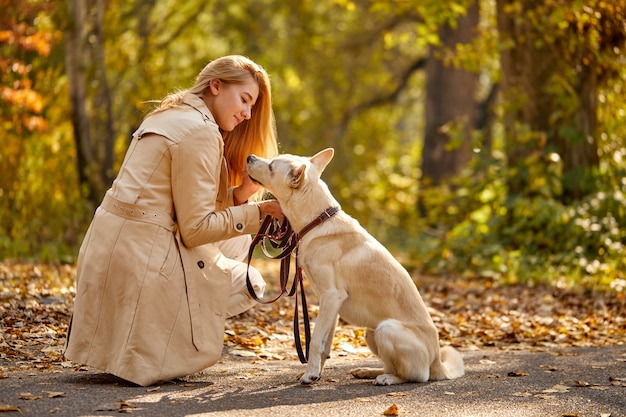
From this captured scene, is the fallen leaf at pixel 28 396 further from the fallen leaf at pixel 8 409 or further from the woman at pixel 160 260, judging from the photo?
the woman at pixel 160 260

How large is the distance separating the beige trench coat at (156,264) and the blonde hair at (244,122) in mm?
399

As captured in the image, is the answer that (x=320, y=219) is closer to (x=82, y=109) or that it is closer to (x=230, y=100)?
(x=230, y=100)

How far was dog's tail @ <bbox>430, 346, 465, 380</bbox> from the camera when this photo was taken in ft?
16.6

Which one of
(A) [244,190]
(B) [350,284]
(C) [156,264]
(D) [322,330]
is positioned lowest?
(D) [322,330]

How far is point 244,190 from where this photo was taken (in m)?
5.40

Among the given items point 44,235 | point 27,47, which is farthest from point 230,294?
point 27,47

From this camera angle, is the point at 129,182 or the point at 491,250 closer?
the point at 129,182

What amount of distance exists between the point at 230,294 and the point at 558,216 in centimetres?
645

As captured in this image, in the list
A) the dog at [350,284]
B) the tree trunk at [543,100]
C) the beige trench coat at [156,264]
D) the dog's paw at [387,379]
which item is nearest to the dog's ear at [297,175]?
the dog at [350,284]

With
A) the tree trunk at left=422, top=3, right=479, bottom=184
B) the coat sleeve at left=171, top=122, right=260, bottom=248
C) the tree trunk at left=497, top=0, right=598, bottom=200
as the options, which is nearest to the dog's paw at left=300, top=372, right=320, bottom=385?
the coat sleeve at left=171, top=122, right=260, bottom=248

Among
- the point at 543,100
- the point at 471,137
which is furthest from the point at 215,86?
the point at 471,137

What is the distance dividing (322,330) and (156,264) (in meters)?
1.02

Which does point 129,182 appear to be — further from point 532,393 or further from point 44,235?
point 44,235

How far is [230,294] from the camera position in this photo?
206 inches
